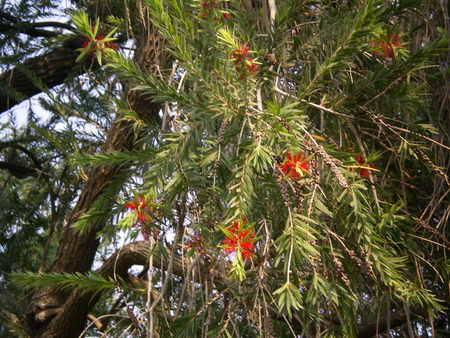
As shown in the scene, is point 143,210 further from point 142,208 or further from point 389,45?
point 389,45

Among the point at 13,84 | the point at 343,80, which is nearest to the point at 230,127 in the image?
the point at 343,80

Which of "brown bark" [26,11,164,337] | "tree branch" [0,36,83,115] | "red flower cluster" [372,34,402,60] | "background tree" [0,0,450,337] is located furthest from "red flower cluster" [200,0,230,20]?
"tree branch" [0,36,83,115]

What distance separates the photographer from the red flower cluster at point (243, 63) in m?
0.90

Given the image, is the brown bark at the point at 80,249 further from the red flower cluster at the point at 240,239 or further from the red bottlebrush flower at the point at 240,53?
the red flower cluster at the point at 240,239

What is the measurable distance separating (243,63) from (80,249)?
142cm

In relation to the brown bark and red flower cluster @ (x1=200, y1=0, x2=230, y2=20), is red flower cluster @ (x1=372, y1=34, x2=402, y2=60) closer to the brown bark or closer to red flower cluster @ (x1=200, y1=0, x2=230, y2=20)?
red flower cluster @ (x1=200, y1=0, x2=230, y2=20)

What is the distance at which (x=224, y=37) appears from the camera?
921mm

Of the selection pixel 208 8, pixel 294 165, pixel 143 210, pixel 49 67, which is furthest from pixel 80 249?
pixel 294 165

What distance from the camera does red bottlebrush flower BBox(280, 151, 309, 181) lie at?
0.87 meters

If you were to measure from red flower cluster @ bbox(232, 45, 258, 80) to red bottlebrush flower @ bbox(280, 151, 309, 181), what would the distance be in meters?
0.16

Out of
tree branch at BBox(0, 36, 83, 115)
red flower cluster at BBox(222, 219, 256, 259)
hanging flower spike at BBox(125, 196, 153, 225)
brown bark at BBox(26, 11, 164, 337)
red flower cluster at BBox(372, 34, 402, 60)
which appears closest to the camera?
red flower cluster at BBox(222, 219, 256, 259)

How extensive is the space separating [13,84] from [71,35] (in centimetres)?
43

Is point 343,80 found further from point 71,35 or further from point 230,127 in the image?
point 71,35

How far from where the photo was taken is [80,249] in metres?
2.07
